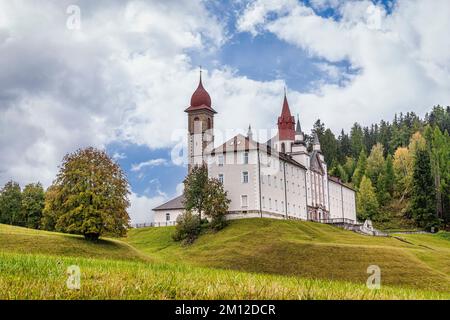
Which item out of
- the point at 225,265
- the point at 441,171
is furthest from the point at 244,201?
the point at 441,171

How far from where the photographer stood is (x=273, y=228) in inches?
2625

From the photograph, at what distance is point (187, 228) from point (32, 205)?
28971mm

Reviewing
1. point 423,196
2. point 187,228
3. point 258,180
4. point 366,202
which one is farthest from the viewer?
point 366,202

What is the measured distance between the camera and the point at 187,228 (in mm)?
70688

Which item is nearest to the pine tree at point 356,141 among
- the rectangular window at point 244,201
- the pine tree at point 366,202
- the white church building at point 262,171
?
the pine tree at point 366,202

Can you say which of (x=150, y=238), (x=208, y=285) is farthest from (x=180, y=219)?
(x=208, y=285)

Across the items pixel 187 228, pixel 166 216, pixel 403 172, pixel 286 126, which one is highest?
pixel 286 126

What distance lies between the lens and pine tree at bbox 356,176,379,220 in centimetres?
11644

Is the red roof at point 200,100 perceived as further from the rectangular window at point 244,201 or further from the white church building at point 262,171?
the rectangular window at point 244,201

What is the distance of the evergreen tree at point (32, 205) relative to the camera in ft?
275

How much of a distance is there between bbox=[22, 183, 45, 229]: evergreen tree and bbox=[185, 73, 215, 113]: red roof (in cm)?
2767

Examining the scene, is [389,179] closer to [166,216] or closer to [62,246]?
[166,216]

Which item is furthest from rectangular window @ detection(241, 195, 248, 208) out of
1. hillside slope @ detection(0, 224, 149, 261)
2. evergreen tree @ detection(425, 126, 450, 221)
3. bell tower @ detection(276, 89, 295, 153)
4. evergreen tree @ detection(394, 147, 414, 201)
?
evergreen tree @ detection(394, 147, 414, 201)

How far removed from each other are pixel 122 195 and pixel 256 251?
50.0 feet
